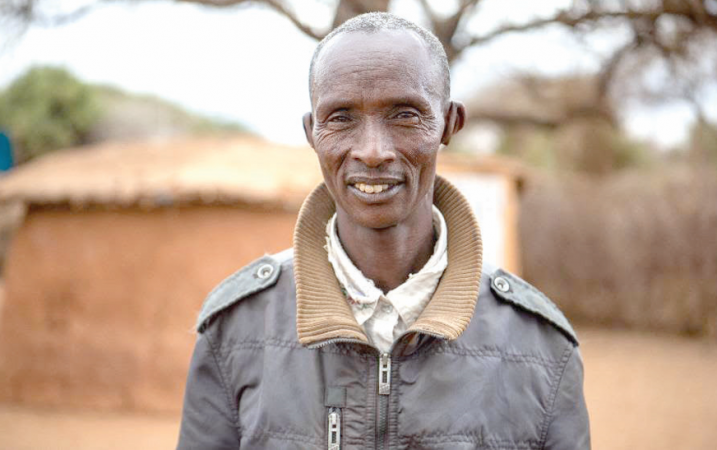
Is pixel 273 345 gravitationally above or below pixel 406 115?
below

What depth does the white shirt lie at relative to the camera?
1572 mm

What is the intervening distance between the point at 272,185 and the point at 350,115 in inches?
211

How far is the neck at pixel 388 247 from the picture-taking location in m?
1.62

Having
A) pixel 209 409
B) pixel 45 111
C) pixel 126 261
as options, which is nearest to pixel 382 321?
pixel 209 409

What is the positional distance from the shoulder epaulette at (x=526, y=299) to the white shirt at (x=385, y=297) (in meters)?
0.15

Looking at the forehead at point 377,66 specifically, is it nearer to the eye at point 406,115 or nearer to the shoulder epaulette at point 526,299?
the eye at point 406,115

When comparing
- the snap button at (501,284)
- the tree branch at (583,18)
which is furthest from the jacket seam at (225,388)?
the tree branch at (583,18)

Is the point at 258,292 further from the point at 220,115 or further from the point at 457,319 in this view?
the point at 220,115

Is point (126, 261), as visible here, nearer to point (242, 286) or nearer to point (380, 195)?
point (242, 286)

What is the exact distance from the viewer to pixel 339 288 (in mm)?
1612

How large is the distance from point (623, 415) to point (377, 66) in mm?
7971

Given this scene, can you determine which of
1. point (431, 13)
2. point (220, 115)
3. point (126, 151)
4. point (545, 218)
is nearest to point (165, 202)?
point (126, 151)

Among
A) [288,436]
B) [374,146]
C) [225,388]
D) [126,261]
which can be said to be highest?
[126,261]

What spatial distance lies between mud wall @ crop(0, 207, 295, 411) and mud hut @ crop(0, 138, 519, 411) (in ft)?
0.04
